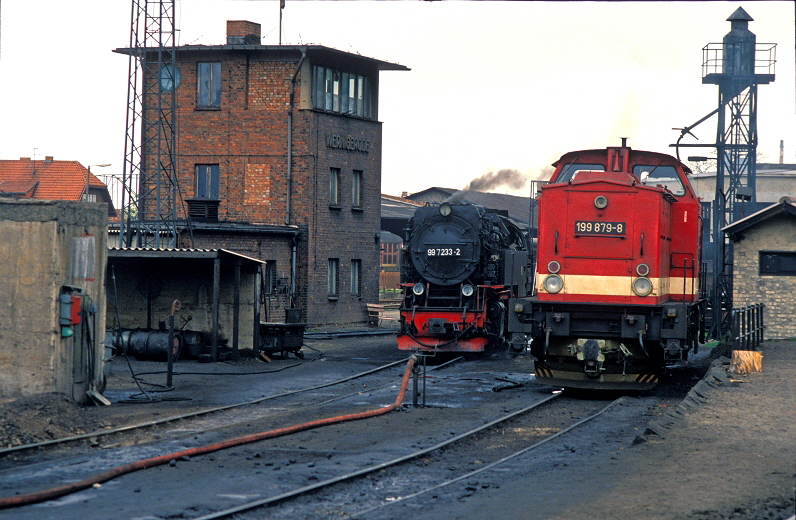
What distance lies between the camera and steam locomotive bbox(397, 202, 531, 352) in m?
21.5

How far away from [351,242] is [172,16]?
419 inches

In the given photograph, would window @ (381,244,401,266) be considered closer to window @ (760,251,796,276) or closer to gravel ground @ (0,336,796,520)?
window @ (760,251,796,276)

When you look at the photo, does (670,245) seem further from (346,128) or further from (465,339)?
(346,128)

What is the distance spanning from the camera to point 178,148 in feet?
114

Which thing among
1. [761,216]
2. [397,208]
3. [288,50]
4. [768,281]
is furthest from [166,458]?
[397,208]

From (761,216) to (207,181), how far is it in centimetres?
1957

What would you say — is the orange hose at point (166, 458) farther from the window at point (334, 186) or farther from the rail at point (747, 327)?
the window at point (334, 186)

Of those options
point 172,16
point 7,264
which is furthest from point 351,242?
→ point 7,264

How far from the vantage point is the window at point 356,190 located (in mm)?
35812

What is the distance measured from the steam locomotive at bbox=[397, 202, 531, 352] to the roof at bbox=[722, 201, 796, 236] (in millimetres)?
7209

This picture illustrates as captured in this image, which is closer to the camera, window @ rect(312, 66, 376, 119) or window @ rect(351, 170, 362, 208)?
window @ rect(312, 66, 376, 119)

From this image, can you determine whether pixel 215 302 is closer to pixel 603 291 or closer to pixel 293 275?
pixel 603 291

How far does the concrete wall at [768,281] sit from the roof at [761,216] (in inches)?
11.1

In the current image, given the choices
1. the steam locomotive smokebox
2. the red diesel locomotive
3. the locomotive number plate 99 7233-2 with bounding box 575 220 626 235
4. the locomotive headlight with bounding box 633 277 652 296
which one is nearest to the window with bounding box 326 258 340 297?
the steam locomotive smokebox
